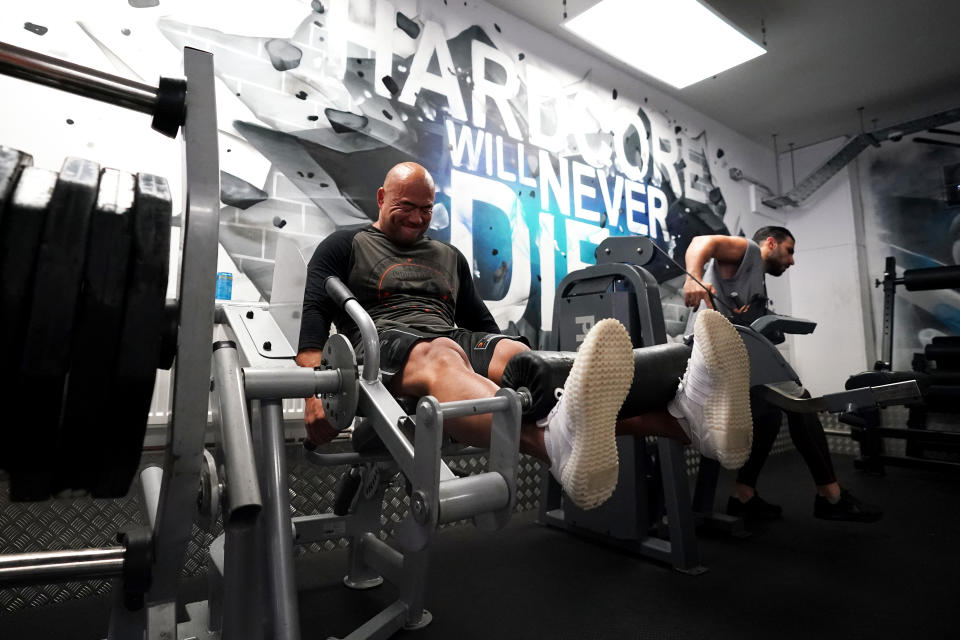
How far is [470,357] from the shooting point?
62.3 inches

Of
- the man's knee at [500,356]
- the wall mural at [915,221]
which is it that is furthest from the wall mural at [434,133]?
the wall mural at [915,221]

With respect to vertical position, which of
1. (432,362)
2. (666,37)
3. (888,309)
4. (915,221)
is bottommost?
(432,362)

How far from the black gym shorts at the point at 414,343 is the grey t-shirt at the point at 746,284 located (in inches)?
67.9

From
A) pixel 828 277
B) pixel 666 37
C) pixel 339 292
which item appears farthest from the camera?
pixel 828 277

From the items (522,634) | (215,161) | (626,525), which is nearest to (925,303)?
(626,525)

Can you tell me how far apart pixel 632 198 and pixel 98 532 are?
3634 millimetres

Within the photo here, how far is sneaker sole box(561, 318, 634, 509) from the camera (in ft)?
3.36

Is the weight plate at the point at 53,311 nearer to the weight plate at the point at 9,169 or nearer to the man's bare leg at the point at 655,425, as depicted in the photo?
the weight plate at the point at 9,169

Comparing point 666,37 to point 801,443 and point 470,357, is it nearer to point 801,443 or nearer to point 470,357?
point 801,443

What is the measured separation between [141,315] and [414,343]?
0.87 m

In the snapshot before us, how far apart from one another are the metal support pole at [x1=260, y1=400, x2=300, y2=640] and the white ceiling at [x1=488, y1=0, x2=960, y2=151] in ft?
10.1

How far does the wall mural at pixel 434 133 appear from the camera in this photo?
7.43 feet

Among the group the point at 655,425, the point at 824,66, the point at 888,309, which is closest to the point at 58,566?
the point at 655,425

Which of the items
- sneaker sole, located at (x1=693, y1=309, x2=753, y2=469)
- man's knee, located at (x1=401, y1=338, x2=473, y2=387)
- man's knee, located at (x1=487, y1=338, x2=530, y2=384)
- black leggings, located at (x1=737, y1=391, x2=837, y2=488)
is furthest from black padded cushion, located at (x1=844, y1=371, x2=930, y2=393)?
man's knee, located at (x1=401, y1=338, x2=473, y2=387)
